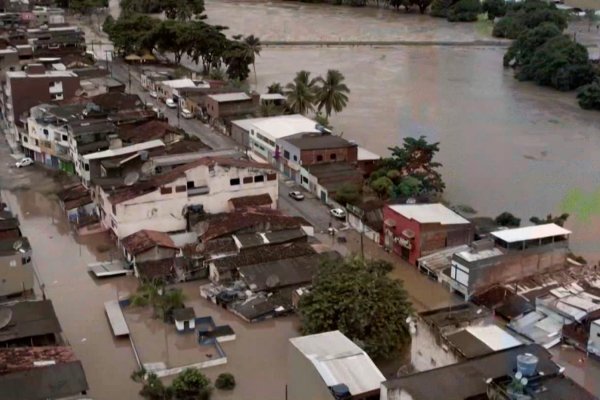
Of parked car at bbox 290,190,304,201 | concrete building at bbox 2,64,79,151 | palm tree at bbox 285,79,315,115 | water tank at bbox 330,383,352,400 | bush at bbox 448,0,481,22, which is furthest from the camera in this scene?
bush at bbox 448,0,481,22

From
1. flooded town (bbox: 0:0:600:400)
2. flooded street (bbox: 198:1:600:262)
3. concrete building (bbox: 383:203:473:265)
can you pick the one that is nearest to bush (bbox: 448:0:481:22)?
flooded street (bbox: 198:1:600:262)

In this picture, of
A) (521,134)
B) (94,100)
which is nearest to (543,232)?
(521,134)

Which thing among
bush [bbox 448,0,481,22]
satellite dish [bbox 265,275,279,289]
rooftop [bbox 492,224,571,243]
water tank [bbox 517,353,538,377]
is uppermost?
bush [bbox 448,0,481,22]

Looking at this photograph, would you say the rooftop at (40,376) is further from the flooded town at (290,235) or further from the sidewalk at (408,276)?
the sidewalk at (408,276)

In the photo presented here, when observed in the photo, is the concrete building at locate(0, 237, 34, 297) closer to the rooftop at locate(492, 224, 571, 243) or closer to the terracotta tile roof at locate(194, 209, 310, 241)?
the terracotta tile roof at locate(194, 209, 310, 241)

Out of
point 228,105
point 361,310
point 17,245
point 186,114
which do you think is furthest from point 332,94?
point 361,310

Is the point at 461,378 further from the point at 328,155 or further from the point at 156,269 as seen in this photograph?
the point at 328,155

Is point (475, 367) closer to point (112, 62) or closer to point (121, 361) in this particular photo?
point (121, 361)
